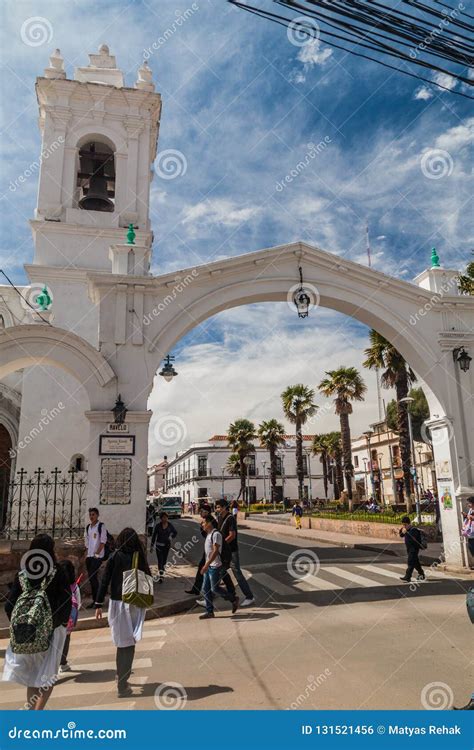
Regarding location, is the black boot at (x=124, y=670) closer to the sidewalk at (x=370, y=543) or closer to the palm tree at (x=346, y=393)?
the sidewalk at (x=370, y=543)

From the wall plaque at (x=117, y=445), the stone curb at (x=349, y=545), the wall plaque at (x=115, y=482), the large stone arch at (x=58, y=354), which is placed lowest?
the stone curb at (x=349, y=545)

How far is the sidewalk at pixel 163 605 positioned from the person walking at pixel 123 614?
124 inches

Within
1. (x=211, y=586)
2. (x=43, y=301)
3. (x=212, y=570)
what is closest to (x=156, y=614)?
(x=211, y=586)

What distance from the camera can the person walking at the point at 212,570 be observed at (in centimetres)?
862

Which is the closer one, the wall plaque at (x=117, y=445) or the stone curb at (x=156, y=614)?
the stone curb at (x=156, y=614)

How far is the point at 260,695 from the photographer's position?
4.86m

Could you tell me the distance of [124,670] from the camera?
5.14 m

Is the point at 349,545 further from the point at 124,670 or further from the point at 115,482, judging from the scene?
the point at 124,670

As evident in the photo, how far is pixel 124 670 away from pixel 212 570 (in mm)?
3734

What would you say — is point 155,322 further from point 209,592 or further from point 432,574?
point 432,574

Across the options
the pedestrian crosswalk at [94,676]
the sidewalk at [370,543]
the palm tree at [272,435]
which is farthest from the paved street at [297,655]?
the palm tree at [272,435]

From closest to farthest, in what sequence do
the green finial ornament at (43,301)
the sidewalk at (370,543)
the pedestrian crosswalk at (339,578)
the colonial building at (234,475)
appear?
1. the pedestrian crosswalk at (339,578)
2. the sidewalk at (370,543)
3. the green finial ornament at (43,301)
4. the colonial building at (234,475)

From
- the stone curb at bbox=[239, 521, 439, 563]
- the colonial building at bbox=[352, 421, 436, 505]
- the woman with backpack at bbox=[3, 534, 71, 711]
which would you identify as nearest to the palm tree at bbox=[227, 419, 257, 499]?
the colonial building at bbox=[352, 421, 436, 505]

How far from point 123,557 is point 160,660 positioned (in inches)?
64.9
